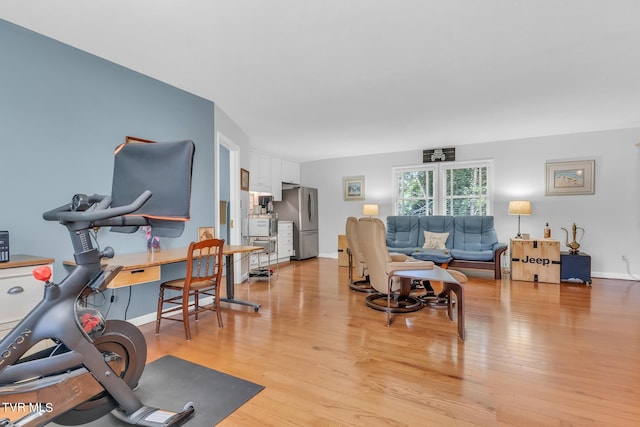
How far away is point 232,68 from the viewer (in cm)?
295

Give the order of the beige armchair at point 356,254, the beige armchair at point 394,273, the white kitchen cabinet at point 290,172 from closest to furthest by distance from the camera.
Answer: the beige armchair at point 394,273 < the beige armchair at point 356,254 < the white kitchen cabinet at point 290,172

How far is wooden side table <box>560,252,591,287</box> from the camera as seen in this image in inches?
183

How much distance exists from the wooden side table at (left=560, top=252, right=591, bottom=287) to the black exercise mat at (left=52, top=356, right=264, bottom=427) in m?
5.06

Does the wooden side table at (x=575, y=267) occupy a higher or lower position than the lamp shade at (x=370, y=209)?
lower

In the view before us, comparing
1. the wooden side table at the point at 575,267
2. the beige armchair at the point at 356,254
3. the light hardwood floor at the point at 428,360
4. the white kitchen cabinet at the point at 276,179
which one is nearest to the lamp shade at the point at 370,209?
the white kitchen cabinet at the point at 276,179

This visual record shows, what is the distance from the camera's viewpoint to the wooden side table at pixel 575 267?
4660mm

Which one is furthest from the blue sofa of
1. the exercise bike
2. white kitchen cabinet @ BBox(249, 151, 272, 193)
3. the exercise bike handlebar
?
the exercise bike handlebar

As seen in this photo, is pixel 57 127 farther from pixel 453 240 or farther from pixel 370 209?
pixel 453 240

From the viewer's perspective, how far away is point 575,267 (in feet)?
15.6

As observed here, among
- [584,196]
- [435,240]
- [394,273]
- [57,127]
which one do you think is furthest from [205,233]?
[584,196]

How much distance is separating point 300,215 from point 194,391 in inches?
206

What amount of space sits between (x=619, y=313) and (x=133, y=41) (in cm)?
540

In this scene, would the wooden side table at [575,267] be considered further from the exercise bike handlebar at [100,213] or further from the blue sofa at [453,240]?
the exercise bike handlebar at [100,213]

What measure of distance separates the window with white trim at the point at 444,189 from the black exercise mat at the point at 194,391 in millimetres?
5502
